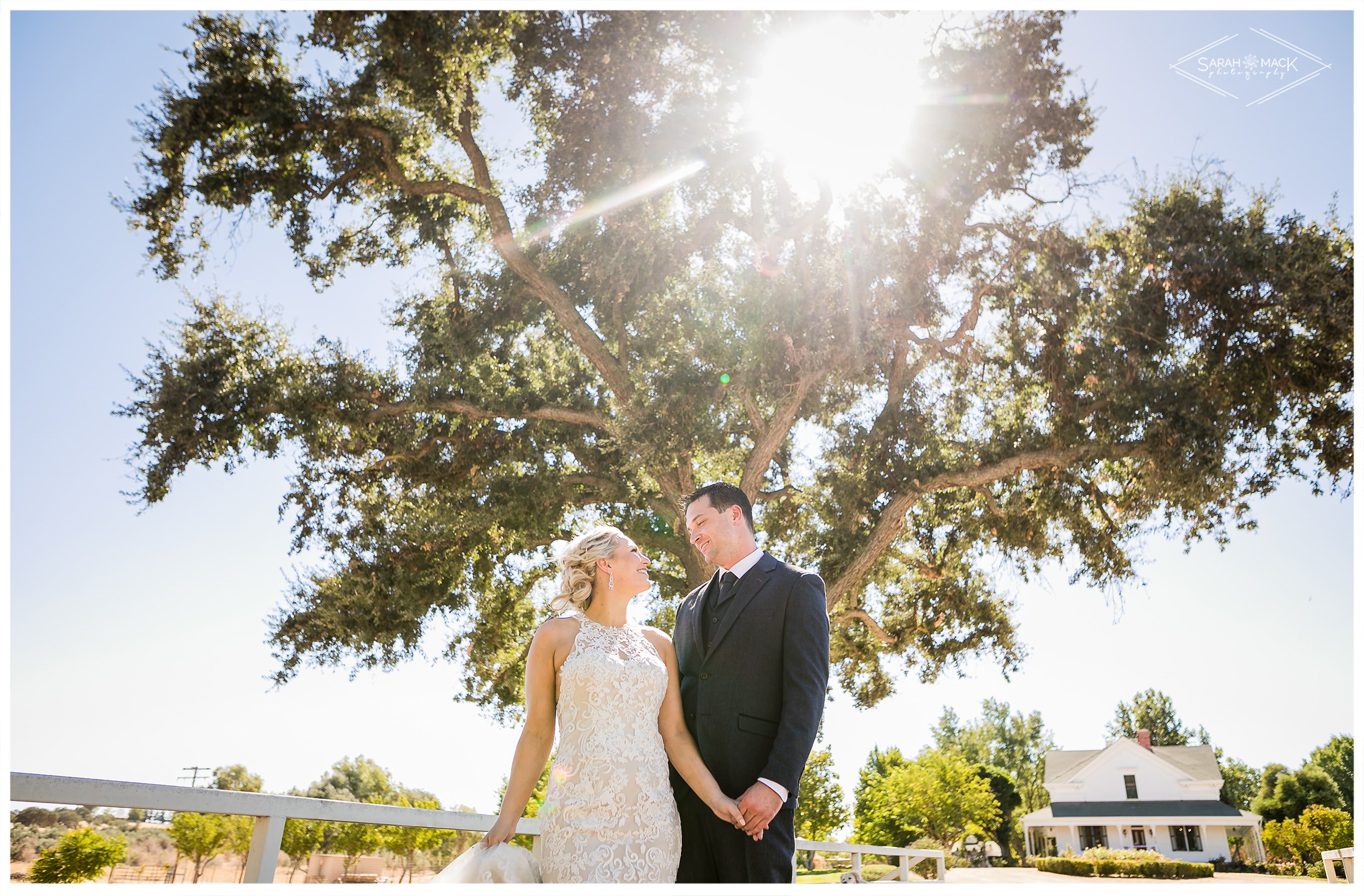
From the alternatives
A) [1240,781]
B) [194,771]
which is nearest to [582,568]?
[194,771]

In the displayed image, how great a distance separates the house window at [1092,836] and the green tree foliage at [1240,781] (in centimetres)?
2150

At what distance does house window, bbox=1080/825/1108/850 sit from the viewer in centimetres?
4362

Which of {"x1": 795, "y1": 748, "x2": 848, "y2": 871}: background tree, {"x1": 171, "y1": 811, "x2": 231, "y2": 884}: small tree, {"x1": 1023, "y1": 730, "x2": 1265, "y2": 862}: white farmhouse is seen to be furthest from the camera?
{"x1": 1023, "y1": 730, "x2": 1265, "y2": 862}: white farmhouse

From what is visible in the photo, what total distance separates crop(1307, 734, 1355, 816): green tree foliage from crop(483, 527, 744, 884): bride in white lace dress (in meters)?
60.2

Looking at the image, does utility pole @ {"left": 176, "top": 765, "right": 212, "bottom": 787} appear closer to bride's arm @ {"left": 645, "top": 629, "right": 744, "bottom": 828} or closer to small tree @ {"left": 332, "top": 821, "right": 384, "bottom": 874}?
small tree @ {"left": 332, "top": 821, "right": 384, "bottom": 874}

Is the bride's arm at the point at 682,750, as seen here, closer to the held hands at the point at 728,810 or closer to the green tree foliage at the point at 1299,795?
the held hands at the point at 728,810

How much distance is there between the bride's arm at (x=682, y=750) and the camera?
350 centimetres

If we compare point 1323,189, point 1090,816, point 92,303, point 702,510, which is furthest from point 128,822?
point 1090,816

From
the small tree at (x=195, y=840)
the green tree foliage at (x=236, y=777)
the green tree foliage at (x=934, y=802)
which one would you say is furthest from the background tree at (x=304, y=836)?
the green tree foliage at (x=934, y=802)

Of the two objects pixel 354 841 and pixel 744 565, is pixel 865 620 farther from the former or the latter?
pixel 354 841

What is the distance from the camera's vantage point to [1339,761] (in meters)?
54.4

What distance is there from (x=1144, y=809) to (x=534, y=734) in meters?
50.1

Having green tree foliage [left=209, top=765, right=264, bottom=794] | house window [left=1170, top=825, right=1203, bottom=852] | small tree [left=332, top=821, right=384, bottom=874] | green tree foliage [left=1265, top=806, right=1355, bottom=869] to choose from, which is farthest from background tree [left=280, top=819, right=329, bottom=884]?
house window [left=1170, top=825, right=1203, bottom=852]

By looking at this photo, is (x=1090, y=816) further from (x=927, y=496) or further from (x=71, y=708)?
(x=71, y=708)
